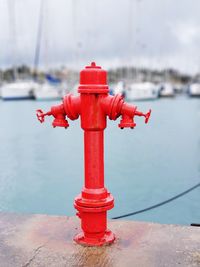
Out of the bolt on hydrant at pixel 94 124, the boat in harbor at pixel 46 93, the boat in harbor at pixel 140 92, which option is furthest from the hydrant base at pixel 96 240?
the boat in harbor at pixel 46 93

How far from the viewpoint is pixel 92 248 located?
9.16ft

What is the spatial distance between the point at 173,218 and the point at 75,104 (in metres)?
3.88

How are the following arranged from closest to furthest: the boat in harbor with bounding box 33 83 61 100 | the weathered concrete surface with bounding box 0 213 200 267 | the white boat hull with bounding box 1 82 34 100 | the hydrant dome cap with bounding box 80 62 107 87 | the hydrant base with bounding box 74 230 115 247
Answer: the weathered concrete surface with bounding box 0 213 200 267 → the hydrant dome cap with bounding box 80 62 107 87 → the hydrant base with bounding box 74 230 115 247 → the boat in harbor with bounding box 33 83 61 100 → the white boat hull with bounding box 1 82 34 100

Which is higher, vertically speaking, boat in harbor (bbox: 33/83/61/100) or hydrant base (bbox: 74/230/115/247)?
hydrant base (bbox: 74/230/115/247)

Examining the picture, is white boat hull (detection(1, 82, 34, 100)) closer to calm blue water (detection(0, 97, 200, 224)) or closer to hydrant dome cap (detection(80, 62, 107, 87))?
calm blue water (detection(0, 97, 200, 224))

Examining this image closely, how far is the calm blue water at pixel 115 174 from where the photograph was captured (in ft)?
21.7

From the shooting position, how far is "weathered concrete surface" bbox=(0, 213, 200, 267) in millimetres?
2580

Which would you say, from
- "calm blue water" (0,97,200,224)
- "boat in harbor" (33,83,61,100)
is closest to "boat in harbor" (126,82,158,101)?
"boat in harbor" (33,83,61,100)

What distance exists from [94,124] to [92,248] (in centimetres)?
83

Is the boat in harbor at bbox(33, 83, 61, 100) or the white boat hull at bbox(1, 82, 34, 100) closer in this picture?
the boat in harbor at bbox(33, 83, 61, 100)

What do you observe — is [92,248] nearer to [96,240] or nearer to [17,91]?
[96,240]

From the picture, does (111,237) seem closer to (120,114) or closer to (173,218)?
(120,114)

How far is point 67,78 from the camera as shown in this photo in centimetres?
5472

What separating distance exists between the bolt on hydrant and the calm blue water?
127 inches
